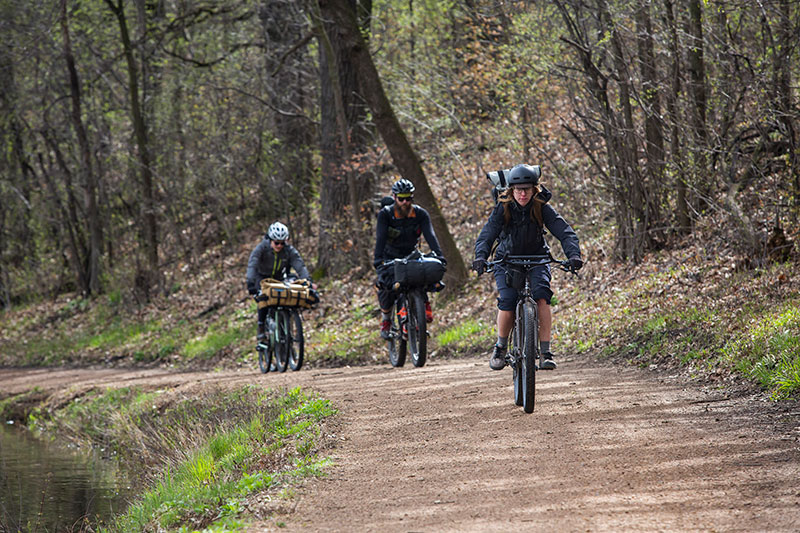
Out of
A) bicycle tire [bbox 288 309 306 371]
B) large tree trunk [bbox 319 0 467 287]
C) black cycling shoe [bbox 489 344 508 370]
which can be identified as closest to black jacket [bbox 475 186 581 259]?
black cycling shoe [bbox 489 344 508 370]

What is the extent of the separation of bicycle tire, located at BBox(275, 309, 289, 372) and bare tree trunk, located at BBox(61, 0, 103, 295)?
14.6 m

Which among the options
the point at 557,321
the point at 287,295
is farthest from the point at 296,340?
the point at 557,321

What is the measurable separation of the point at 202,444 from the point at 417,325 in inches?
123

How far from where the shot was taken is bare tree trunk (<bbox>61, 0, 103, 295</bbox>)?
83.7ft

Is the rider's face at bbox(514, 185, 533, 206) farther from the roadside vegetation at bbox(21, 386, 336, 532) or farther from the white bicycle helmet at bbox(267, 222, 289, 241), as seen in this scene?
the white bicycle helmet at bbox(267, 222, 289, 241)

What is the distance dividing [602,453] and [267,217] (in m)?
19.9

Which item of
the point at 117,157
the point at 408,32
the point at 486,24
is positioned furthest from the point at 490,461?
the point at 117,157

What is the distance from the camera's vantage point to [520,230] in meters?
7.75

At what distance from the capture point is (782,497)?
477 cm

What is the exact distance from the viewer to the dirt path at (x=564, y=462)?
15.4 feet

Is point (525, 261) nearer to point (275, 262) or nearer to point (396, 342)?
point (396, 342)

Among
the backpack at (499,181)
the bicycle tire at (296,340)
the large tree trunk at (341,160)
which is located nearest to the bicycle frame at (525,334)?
the backpack at (499,181)

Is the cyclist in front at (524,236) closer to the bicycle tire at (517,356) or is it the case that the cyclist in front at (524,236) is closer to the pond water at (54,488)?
the bicycle tire at (517,356)

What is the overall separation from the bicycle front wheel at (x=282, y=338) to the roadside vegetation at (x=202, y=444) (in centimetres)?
147
